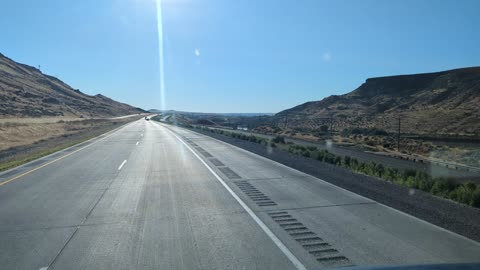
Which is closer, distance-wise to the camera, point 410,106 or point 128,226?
point 128,226

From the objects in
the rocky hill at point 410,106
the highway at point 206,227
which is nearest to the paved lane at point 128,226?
the highway at point 206,227

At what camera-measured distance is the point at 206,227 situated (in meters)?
8.20

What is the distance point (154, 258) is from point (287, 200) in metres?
5.04

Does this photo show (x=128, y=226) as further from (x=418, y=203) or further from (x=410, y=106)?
(x=410, y=106)

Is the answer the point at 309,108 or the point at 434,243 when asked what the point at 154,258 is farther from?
the point at 309,108

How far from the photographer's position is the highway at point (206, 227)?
20.7 feet

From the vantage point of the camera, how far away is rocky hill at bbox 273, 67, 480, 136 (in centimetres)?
6281

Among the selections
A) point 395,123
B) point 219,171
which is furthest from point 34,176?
point 395,123

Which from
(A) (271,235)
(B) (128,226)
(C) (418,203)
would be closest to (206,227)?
(A) (271,235)

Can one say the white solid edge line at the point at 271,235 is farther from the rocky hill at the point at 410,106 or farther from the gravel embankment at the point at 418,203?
the rocky hill at the point at 410,106

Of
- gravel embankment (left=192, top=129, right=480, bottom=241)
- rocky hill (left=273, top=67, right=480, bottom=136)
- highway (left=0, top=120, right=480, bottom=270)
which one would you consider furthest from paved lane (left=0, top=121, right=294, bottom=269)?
rocky hill (left=273, top=67, right=480, bottom=136)

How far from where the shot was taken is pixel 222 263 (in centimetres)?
612

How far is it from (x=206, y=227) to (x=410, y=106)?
91178 mm

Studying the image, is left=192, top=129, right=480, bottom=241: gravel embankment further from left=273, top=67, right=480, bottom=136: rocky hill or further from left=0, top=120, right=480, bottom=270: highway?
left=273, top=67, right=480, bottom=136: rocky hill
